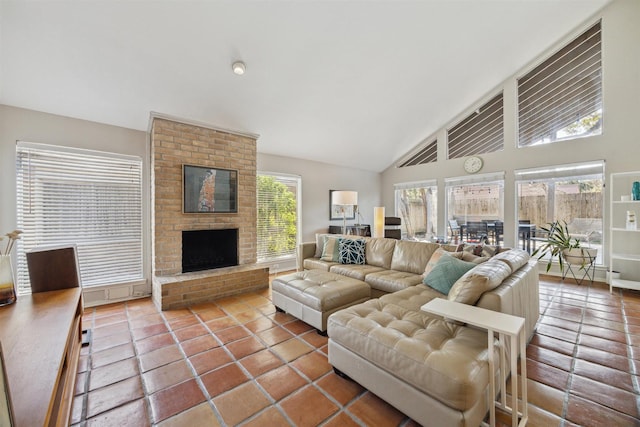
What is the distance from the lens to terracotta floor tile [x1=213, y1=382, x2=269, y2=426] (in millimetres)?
1523

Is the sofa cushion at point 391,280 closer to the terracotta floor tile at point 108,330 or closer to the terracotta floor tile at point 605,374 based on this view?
the terracotta floor tile at point 605,374

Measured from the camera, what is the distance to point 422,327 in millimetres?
1741

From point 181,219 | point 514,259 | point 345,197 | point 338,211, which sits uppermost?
point 345,197

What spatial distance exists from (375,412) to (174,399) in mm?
1301

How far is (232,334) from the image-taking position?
251 cm

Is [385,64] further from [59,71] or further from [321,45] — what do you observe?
[59,71]

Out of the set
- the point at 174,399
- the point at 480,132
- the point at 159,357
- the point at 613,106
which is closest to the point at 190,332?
the point at 159,357

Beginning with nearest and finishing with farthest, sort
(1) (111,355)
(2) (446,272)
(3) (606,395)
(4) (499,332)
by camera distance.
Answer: (4) (499,332) → (3) (606,395) → (1) (111,355) → (2) (446,272)

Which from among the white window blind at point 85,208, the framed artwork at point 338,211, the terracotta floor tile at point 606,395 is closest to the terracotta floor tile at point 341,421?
the terracotta floor tile at point 606,395

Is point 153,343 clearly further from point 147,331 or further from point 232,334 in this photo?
point 232,334

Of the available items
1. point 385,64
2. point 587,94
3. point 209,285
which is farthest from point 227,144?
point 587,94

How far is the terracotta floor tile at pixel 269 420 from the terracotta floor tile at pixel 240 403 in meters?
0.05

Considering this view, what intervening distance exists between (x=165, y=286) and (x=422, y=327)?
2920 millimetres

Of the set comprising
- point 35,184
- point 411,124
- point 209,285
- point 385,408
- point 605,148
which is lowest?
point 385,408
